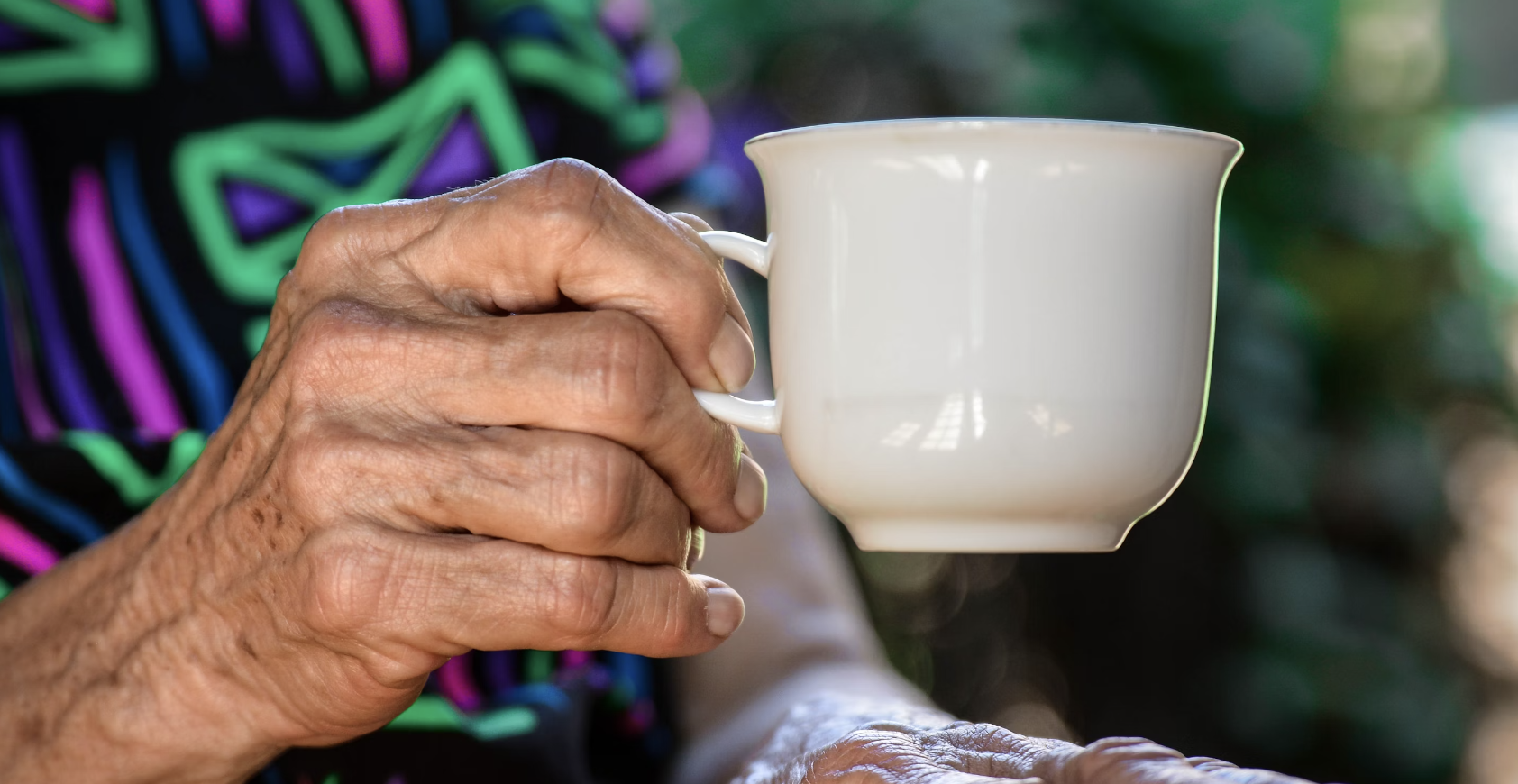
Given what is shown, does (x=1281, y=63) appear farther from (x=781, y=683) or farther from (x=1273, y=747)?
(x=781, y=683)

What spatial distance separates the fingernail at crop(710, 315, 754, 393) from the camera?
672 millimetres

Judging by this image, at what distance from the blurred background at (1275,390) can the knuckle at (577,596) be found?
1.15 m

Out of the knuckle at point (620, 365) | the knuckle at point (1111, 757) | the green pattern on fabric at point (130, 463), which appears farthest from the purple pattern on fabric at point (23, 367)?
the knuckle at point (1111, 757)

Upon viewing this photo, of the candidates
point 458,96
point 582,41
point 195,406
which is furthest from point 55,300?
point 582,41

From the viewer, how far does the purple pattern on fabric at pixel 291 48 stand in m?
1.15

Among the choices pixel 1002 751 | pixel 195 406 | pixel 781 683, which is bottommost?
pixel 781 683

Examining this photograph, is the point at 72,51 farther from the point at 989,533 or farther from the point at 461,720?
the point at 989,533

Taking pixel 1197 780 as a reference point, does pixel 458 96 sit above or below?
above

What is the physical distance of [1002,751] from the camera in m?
0.68

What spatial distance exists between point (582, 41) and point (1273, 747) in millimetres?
1423

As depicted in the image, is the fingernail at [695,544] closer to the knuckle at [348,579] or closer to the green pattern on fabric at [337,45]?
the knuckle at [348,579]

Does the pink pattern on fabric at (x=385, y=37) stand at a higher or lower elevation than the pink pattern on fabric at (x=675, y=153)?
higher

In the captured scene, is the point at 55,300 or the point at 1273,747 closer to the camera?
the point at 55,300

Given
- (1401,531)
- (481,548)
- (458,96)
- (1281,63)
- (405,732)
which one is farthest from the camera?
(1401,531)
